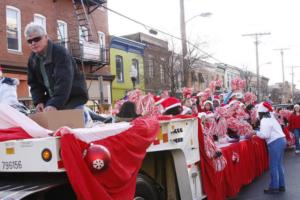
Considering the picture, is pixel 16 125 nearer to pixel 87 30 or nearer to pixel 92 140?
pixel 92 140

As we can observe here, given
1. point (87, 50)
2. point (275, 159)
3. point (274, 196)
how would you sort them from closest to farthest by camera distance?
point (274, 196)
point (275, 159)
point (87, 50)

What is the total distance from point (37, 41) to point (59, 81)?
0.45 meters

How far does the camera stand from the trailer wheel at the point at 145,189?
13.6 ft

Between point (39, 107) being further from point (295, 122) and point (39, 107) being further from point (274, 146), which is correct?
point (295, 122)

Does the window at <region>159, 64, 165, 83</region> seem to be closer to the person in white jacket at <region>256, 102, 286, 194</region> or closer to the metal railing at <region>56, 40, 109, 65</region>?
the metal railing at <region>56, 40, 109, 65</region>

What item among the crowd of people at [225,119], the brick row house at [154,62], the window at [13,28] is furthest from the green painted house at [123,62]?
the crowd of people at [225,119]

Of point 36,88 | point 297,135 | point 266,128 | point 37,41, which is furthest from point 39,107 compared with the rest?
point 297,135

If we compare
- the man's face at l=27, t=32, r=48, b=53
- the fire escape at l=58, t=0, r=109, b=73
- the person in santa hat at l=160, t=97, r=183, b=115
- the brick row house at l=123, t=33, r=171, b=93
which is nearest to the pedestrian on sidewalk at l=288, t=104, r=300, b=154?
the person in santa hat at l=160, t=97, r=183, b=115

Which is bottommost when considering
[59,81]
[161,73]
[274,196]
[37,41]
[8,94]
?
[274,196]

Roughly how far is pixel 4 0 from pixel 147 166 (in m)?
17.5

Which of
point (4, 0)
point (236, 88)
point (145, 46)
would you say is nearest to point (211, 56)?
point (145, 46)

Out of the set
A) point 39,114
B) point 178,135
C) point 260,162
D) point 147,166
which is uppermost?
point 39,114

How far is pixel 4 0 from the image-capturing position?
65.7ft

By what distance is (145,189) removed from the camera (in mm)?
4262
